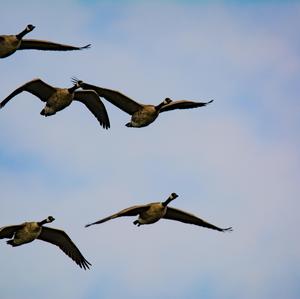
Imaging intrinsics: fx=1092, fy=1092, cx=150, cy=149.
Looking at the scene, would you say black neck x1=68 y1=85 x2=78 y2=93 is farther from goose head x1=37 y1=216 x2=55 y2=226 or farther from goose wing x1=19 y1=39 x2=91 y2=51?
goose head x1=37 y1=216 x2=55 y2=226

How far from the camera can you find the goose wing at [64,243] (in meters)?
40.1

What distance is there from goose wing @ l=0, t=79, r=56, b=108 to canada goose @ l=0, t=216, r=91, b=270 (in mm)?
4865

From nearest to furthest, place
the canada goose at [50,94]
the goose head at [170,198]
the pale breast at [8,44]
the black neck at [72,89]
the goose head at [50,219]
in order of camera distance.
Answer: the goose head at [170,198], the pale breast at [8,44], the goose head at [50,219], the black neck at [72,89], the canada goose at [50,94]

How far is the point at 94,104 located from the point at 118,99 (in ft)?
9.86


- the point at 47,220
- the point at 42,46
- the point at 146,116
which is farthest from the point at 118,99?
the point at 47,220

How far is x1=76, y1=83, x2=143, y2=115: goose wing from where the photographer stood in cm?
4119

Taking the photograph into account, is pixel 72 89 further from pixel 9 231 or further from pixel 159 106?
pixel 9 231

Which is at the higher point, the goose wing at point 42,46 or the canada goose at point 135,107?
the goose wing at point 42,46

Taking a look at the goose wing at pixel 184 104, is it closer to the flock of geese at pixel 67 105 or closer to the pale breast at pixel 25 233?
the flock of geese at pixel 67 105

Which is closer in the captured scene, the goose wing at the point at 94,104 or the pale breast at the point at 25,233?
the pale breast at the point at 25,233

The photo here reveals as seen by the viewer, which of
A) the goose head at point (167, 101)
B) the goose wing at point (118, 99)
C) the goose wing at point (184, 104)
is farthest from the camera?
the goose wing at point (184, 104)

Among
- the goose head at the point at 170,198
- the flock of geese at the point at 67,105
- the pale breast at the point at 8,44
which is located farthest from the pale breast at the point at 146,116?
the pale breast at the point at 8,44

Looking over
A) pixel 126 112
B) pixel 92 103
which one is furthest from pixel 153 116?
pixel 92 103

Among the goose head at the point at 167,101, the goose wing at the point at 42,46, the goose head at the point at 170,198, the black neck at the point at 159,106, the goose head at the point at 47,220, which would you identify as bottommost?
the goose head at the point at 47,220
